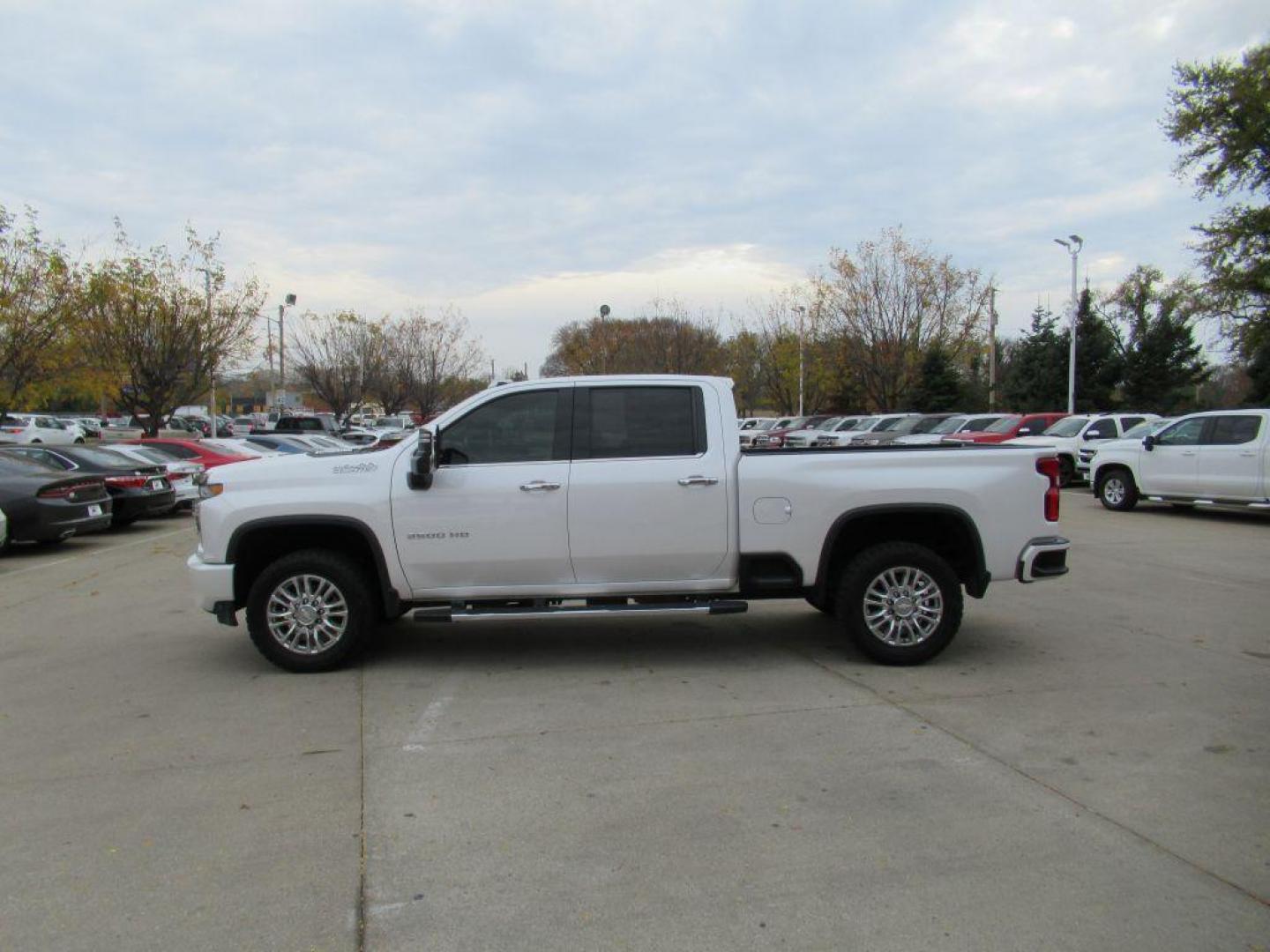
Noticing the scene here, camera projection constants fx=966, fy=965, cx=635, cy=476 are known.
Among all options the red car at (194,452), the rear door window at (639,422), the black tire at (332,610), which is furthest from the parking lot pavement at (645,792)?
the red car at (194,452)

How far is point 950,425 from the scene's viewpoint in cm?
2820

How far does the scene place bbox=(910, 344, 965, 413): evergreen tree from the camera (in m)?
42.8

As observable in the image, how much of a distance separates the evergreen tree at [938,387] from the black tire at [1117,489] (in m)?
26.0

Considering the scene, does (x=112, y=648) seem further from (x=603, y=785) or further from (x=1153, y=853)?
(x=1153, y=853)

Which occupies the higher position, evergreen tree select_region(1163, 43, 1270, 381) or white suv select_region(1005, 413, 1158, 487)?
evergreen tree select_region(1163, 43, 1270, 381)

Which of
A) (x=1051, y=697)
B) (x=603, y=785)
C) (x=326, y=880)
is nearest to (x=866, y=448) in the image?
(x=1051, y=697)

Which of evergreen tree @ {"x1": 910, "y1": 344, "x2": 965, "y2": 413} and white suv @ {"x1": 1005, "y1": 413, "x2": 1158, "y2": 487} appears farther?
evergreen tree @ {"x1": 910, "y1": 344, "x2": 965, "y2": 413}

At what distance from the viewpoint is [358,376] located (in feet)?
166

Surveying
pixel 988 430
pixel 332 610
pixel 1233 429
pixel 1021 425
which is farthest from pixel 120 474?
pixel 1021 425

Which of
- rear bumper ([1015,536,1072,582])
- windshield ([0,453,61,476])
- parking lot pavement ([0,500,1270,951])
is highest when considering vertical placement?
windshield ([0,453,61,476])

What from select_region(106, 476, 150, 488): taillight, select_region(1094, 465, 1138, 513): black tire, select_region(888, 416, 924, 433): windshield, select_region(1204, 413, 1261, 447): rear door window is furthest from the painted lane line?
select_region(888, 416, 924, 433): windshield

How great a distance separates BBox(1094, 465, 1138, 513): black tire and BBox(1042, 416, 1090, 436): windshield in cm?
610

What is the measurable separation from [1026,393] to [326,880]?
50.7 meters

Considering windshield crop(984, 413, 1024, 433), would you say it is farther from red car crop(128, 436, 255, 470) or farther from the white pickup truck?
A: the white pickup truck
